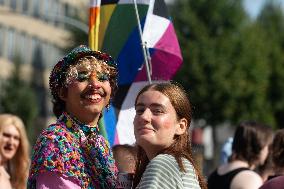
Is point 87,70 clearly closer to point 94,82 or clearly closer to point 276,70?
point 94,82

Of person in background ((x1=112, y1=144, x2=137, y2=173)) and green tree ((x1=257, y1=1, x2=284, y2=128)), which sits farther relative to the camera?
green tree ((x1=257, y1=1, x2=284, y2=128))

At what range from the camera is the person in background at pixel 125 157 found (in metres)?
4.33

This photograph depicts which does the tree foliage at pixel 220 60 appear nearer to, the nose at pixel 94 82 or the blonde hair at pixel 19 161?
the blonde hair at pixel 19 161

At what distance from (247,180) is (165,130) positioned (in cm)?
245

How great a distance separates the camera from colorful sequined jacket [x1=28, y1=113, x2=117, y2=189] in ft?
11.7

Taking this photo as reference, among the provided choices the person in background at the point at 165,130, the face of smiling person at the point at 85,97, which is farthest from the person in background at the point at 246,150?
the person in background at the point at 165,130

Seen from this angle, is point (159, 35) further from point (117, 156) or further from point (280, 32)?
point (280, 32)

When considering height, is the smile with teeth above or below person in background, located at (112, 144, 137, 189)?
above

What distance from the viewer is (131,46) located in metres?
5.45

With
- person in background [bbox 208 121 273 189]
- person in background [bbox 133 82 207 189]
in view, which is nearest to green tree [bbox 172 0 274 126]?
person in background [bbox 208 121 273 189]

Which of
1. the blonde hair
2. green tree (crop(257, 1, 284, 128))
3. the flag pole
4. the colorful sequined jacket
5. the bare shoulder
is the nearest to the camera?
the colorful sequined jacket

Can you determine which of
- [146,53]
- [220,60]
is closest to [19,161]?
[146,53]

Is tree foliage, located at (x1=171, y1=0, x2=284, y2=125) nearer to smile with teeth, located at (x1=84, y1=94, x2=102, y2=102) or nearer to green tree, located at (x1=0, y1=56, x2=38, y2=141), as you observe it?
green tree, located at (x1=0, y1=56, x2=38, y2=141)

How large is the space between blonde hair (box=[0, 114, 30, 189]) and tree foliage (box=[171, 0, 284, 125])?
32.3 metres
